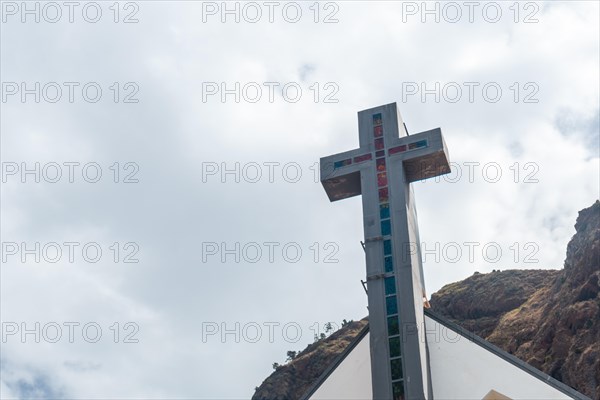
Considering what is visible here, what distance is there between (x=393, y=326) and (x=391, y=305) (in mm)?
511

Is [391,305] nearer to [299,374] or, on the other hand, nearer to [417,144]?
[417,144]

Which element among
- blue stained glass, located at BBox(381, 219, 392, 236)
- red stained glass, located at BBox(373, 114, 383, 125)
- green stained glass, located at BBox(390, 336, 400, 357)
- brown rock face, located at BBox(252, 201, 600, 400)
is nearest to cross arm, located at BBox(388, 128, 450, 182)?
red stained glass, located at BBox(373, 114, 383, 125)

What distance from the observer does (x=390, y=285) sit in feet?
53.9

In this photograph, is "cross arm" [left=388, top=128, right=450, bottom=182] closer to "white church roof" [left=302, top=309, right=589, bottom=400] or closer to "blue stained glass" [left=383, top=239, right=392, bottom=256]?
"blue stained glass" [left=383, top=239, right=392, bottom=256]

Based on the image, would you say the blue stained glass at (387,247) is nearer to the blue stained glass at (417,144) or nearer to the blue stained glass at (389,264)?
the blue stained glass at (389,264)

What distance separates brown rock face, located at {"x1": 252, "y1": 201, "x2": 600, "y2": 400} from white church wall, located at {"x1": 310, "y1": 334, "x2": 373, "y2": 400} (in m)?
20.0

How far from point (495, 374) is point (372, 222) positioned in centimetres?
449

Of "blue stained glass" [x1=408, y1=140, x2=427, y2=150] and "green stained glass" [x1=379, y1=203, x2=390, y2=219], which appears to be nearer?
"green stained glass" [x1=379, y1=203, x2=390, y2=219]

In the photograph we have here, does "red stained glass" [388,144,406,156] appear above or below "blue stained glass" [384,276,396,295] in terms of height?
above

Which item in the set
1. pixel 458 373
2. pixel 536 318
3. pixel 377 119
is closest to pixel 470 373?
pixel 458 373

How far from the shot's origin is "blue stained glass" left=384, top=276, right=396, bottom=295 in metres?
16.4

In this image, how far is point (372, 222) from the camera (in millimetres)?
17469

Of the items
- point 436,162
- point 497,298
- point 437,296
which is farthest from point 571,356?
point 436,162

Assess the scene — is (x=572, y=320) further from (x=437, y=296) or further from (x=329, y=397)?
(x=329, y=397)
